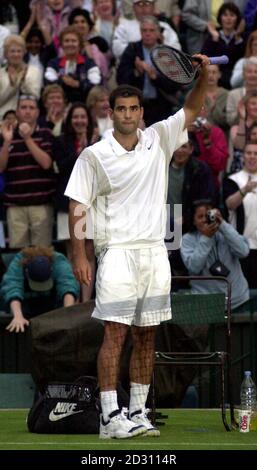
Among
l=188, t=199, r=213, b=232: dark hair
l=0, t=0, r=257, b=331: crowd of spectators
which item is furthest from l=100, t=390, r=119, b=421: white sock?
l=188, t=199, r=213, b=232: dark hair

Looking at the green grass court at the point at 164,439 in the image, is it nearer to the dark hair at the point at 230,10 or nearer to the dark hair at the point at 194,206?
the dark hair at the point at 194,206

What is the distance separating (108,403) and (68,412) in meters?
0.62

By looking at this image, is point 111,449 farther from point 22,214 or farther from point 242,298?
point 22,214

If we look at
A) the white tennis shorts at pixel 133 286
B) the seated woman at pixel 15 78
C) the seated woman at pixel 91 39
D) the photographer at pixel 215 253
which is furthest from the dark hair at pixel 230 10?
the white tennis shorts at pixel 133 286

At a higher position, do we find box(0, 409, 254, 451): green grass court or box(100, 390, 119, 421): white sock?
box(100, 390, 119, 421): white sock

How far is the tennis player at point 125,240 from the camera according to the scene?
373 inches

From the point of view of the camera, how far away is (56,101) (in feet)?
52.6

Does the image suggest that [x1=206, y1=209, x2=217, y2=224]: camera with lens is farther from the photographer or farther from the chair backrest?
the chair backrest

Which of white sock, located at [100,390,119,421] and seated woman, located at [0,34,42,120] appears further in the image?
seated woman, located at [0,34,42,120]

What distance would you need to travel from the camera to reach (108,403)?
9445mm

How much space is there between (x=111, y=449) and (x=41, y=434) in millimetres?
1409

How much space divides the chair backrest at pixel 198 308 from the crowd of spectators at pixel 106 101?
2591mm

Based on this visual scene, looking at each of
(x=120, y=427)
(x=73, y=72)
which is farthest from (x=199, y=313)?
(x=73, y=72)

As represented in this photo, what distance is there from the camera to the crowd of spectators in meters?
15.0
